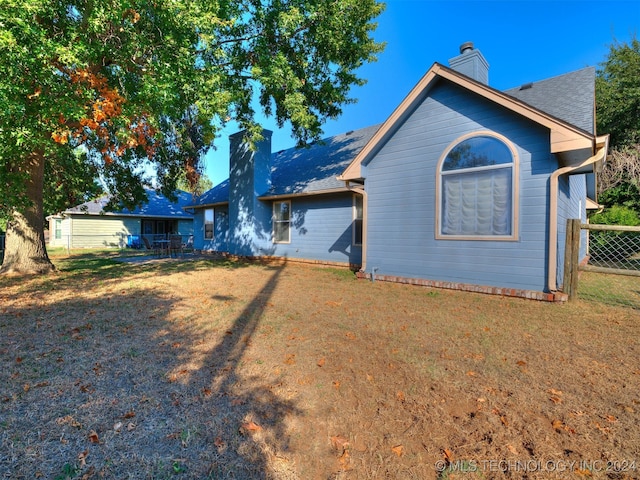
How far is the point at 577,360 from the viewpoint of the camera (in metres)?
3.61

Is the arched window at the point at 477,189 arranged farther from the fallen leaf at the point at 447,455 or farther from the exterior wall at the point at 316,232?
the fallen leaf at the point at 447,455

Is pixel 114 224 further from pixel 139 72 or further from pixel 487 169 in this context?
pixel 487 169

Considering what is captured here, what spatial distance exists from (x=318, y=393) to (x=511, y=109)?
22.0 feet

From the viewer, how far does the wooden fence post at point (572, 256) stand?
236 inches

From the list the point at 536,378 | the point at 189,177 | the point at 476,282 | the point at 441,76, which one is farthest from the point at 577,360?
the point at 189,177

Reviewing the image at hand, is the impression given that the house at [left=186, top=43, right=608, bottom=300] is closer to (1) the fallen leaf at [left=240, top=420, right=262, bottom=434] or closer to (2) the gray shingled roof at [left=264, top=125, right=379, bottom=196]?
(2) the gray shingled roof at [left=264, top=125, right=379, bottom=196]

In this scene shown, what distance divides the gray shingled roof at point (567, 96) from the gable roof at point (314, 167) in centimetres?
577

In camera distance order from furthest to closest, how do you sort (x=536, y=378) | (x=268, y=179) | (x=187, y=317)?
(x=268, y=179), (x=187, y=317), (x=536, y=378)

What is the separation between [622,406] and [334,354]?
8.82ft

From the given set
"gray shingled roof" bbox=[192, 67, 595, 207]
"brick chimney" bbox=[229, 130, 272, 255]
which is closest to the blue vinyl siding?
"gray shingled roof" bbox=[192, 67, 595, 207]

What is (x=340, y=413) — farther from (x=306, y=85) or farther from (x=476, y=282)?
(x=306, y=85)

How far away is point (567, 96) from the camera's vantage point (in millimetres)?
7684

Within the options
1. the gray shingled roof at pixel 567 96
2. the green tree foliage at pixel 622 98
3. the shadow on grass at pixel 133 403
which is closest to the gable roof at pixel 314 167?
the gray shingled roof at pixel 567 96

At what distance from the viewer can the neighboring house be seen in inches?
958
